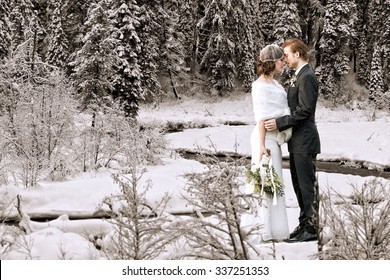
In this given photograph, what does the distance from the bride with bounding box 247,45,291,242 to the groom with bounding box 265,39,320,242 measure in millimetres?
102

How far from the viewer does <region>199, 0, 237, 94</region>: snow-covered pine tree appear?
31.1 m

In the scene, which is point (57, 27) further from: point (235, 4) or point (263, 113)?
point (263, 113)

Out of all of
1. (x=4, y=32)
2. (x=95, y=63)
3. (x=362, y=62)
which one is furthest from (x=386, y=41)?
(x=4, y=32)

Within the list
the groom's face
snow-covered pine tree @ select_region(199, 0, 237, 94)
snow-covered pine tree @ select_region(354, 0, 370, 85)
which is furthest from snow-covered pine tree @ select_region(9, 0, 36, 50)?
the groom's face

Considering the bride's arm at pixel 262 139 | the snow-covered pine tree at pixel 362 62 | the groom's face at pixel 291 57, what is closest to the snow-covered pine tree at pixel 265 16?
the snow-covered pine tree at pixel 362 62

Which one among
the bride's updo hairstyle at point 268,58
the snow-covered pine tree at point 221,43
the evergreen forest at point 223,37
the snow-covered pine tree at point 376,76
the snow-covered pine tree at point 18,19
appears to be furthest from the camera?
the snow-covered pine tree at point 221,43

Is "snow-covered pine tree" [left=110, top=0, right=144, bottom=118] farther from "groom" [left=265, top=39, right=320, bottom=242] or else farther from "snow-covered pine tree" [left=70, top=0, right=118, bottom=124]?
"groom" [left=265, top=39, right=320, bottom=242]

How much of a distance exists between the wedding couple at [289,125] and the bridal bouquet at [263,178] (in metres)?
0.09

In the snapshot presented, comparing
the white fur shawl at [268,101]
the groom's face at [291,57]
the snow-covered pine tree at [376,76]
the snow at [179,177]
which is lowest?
the snow at [179,177]

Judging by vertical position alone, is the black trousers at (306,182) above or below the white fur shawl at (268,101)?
below

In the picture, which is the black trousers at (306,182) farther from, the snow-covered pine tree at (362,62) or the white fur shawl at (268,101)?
the snow-covered pine tree at (362,62)

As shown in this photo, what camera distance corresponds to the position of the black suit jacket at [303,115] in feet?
14.3

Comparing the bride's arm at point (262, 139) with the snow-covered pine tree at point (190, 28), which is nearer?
the bride's arm at point (262, 139)

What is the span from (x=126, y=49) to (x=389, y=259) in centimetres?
1766
